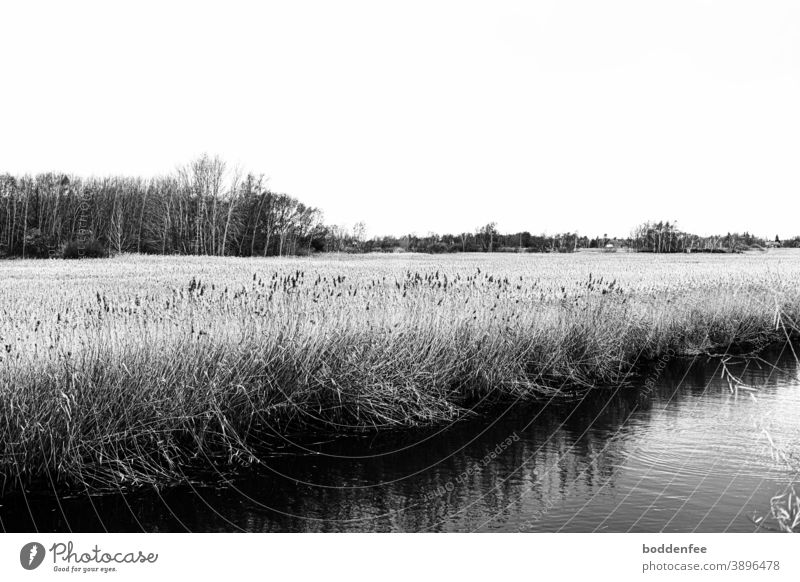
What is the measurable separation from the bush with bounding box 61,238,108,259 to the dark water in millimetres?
35856

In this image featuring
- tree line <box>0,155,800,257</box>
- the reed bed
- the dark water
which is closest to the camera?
the dark water

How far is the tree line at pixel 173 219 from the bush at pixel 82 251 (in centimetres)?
683

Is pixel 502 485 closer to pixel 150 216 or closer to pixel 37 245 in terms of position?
pixel 37 245

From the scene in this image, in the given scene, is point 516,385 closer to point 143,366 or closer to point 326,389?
point 326,389

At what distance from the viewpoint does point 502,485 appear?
673 cm

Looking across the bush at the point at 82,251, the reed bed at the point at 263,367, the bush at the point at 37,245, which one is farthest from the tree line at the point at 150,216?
the reed bed at the point at 263,367

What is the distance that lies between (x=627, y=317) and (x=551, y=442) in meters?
5.41

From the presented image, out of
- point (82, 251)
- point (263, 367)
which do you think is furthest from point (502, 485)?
point (82, 251)

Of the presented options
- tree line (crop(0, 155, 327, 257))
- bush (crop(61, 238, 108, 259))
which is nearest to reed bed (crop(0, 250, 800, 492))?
bush (crop(61, 238, 108, 259))

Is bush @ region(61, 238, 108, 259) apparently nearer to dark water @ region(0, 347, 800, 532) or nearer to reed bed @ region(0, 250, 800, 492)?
reed bed @ region(0, 250, 800, 492)

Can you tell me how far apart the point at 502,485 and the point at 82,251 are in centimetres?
3831

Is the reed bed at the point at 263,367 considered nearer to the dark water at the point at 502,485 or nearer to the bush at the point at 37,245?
the dark water at the point at 502,485

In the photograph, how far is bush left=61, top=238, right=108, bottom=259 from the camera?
40.2 m

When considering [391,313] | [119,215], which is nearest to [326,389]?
[391,313]
